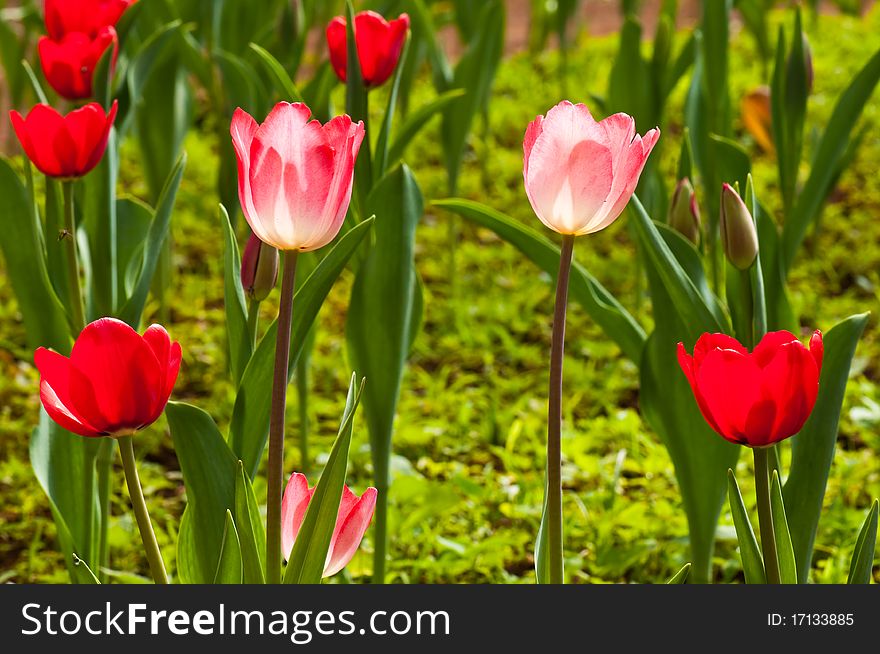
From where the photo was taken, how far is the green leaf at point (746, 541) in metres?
0.85

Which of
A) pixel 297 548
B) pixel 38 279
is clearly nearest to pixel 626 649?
pixel 297 548

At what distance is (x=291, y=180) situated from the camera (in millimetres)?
797

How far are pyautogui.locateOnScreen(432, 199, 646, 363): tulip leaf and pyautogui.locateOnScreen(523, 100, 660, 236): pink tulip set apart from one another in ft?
0.90

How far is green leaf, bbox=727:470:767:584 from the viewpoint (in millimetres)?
851

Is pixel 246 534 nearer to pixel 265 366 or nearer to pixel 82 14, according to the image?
pixel 265 366

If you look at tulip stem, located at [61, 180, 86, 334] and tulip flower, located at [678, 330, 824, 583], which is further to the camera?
tulip stem, located at [61, 180, 86, 334]

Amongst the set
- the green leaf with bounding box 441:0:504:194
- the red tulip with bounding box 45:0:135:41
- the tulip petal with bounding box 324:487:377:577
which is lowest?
the tulip petal with bounding box 324:487:377:577

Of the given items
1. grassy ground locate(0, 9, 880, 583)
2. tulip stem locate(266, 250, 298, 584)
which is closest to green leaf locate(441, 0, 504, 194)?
grassy ground locate(0, 9, 880, 583)

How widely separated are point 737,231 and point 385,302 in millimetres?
491

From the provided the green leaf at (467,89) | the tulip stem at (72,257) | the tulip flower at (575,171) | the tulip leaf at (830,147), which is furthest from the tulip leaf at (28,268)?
the green leaf at (467,89)

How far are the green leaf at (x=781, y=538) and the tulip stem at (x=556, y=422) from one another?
0.18 meters

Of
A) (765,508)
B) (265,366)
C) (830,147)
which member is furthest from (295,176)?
(830,147)

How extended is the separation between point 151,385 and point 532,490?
3.72 ft

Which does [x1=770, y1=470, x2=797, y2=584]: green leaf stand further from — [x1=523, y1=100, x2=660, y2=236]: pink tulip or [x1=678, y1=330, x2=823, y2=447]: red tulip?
[x1=523, y1=100, x2=660, y2=236]: pink tulip
